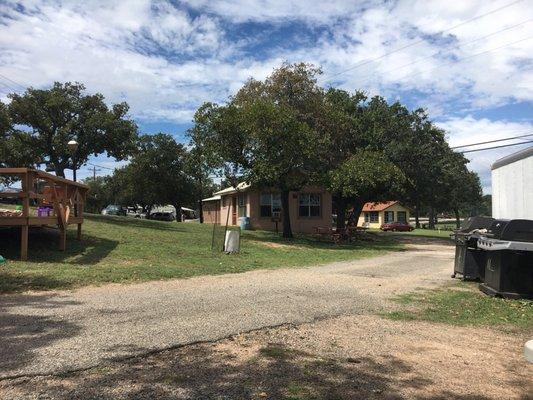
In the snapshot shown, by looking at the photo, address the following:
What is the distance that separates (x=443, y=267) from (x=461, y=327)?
28.1 feet

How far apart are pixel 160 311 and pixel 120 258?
21.2ft

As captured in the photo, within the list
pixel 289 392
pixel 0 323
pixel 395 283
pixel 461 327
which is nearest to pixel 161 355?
pixel 289 392

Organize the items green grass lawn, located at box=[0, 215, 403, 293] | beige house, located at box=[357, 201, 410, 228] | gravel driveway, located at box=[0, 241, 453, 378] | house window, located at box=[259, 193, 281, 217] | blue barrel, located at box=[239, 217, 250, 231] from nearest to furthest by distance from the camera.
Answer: gravel driveway, located at box=[0, 241, 453, 378] < green grass lawn, located at box=[0, 215, 403, 293] < blue barrel, located at box=[239, 217, 250, 231] < house window, located at box=[259, 193, 281, 217] < beige house, located at box=[357, 201, 410, 228]

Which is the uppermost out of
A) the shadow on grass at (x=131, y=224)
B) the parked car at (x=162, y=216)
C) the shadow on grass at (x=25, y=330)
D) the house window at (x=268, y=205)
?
the house window at (x=268, y=205)

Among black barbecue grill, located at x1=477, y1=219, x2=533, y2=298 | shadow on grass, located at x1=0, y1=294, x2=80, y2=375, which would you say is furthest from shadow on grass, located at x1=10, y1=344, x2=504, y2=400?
black barbecue grill, located at x1=477, y1=219, x2=533, y2=298

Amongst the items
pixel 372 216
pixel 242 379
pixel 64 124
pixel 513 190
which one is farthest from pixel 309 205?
pixel 372 216

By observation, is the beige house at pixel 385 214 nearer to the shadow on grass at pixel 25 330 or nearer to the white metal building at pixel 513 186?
the white metal building at pixel 513 186

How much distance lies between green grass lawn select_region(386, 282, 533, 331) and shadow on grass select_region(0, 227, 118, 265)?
762cm

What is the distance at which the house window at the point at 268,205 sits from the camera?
32.5 meters

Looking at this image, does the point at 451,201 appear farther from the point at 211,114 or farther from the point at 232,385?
the point at 232,385

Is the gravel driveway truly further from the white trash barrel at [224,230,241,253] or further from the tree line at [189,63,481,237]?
the tree line at [189,63,481,237]

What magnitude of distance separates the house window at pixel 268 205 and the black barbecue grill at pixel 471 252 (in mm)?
20424

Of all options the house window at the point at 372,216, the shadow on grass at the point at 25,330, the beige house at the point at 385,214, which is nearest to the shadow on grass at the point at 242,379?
the shadow on grass at the point at 25,330

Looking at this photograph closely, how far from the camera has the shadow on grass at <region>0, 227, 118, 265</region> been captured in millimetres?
12508
